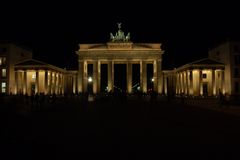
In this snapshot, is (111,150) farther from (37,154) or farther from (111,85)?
(111,85)

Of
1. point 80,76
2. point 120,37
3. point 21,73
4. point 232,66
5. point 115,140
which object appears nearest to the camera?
point 115,140

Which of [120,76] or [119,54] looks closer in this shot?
[119,54]

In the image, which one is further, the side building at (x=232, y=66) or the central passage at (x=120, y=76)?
the central passage at (x=120, y=76)

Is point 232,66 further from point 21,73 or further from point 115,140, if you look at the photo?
point 115,140

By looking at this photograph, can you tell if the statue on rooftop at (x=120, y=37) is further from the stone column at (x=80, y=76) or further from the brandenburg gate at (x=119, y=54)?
the stone column at (x=80, y=76)

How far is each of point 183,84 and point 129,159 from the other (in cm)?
5701

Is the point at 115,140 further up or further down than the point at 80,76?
further down

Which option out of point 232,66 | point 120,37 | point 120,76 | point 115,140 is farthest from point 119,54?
point 115,140

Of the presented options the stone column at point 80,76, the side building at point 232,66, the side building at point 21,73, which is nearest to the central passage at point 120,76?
the stone column at point 80,76

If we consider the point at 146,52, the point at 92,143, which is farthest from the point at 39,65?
the point at 92,143

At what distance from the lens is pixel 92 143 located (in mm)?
9195

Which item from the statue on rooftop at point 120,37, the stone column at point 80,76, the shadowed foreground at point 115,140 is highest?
the statue on rooftop at point 120,37

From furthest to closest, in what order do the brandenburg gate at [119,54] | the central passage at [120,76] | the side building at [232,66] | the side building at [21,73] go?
the central passage at [120,76], the brandenburg gate at [119,54], the side building at [21,73], the side building at [232,66]

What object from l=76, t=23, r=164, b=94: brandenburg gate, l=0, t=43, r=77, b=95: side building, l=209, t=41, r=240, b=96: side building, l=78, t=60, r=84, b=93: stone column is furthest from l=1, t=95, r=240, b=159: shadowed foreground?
l=78, t=60, r=84, b=93: stone column
